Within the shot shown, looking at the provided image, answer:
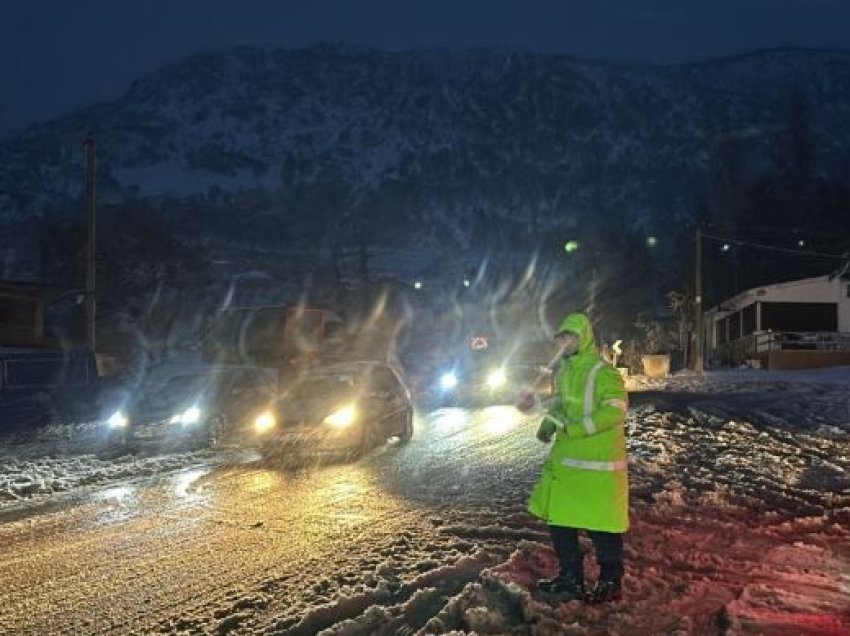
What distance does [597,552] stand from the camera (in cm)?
555

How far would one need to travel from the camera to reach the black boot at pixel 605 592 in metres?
5.53

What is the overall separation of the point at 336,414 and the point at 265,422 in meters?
1.20

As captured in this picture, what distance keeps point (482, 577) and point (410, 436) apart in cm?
908

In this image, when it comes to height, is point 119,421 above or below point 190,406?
below

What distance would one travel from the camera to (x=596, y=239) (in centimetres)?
8606

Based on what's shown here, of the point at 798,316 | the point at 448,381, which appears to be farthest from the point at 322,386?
the point at 798,316

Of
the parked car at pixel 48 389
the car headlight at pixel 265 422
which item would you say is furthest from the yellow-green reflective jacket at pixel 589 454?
the parked car at pixel 48 389

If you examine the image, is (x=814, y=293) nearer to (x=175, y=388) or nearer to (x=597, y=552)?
(x=175, y=388)

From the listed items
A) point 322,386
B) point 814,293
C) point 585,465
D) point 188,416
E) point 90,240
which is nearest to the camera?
point 585,465

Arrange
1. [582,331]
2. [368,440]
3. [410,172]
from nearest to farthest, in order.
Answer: [582,331] → [368,440] → [410,172]

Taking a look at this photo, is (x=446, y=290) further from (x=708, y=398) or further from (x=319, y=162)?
(x=319, y=162)

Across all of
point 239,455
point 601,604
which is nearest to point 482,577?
point 601,604

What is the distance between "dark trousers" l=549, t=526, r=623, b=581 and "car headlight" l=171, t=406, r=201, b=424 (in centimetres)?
1068

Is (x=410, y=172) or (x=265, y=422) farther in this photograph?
(x=410, y=172)
